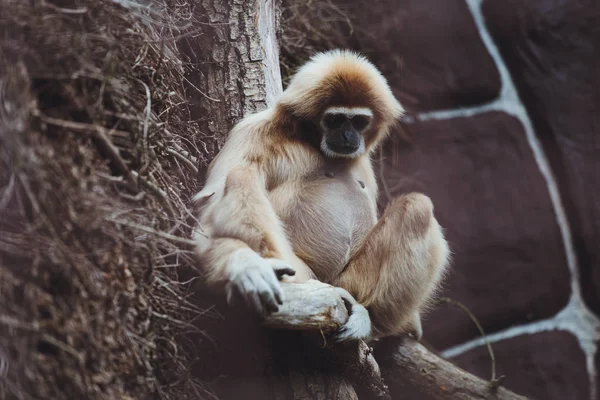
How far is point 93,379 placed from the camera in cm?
289

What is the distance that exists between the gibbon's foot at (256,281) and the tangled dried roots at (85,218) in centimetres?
35

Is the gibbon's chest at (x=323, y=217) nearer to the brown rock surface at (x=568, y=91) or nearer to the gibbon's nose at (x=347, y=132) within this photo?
the gibbon's nose at (x=347, y=132)

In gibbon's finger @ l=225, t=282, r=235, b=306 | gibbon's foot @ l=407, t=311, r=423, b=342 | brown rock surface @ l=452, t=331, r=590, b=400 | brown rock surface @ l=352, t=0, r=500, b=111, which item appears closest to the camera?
gibbon's finger @ l=225, t=282, r=235, b=306

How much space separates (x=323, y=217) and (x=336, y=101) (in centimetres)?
71

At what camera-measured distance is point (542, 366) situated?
612cm

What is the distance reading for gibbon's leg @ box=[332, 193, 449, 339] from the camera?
3951 mm

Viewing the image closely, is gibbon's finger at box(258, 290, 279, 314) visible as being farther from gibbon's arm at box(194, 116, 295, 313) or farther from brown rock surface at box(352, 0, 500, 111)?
brown rock surface at box(352, 0, 500, 111)

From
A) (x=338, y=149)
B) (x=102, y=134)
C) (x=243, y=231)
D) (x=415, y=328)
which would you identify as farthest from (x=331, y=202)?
(x=102, y=134)

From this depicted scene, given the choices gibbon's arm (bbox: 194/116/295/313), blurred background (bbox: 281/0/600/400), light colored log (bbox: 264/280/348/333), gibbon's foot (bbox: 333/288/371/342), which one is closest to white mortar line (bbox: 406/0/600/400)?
blurred background (bbox: 281/0/600/400)

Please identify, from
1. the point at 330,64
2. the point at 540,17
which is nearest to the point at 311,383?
the point at 330,64

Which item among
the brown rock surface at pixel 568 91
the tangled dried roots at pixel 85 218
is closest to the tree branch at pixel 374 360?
the tangled dried roots at pixel 85 218

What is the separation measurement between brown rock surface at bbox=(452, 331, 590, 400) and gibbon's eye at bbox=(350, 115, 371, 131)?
2914mm

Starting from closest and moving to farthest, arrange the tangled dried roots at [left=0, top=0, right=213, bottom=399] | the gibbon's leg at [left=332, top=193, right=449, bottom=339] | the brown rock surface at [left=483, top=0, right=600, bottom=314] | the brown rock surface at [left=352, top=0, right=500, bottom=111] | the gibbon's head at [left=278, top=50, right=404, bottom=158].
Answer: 1. the tangled dried roots at [left=0, top=0, right=213, bottom=399]
2. the gibbon's leg at [left=332, top=193, right=449, bottom=339]
3. the gibbon's head at [left=278, top=50, right=404, bottom=158]
4. the brown rock surface at [left=483, top=0, right=600, bottom=314]
5. the brown rock surface at [left=352, top=0, right=500, bottom=111]

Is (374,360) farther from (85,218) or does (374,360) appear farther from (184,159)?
(85,218)
